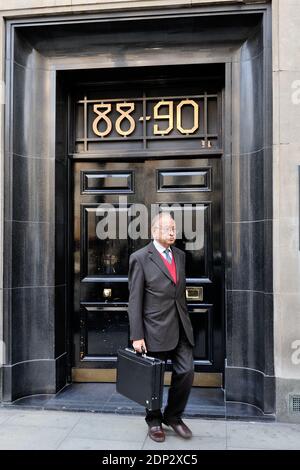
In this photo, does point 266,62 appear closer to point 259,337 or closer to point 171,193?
point 171,193

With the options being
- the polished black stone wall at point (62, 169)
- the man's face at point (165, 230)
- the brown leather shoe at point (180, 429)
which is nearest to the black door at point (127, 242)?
the polished black stone wall at point (62, 169)

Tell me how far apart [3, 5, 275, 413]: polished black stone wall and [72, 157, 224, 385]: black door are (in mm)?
332

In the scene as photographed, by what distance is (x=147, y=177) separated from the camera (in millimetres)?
5824

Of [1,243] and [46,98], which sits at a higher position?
[46,98]

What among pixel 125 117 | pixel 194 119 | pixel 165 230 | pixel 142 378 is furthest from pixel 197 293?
pixel 125 117

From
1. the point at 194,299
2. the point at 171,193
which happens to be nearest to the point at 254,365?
the point at 194,299

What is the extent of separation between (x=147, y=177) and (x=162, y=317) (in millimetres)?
2373

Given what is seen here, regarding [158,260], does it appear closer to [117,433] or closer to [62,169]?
[117,433]

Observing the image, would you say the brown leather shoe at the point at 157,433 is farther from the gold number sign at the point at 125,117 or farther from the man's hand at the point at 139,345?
the gold number sign at the point at 125,117

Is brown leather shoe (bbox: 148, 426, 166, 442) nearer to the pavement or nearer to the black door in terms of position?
Result: the pavement

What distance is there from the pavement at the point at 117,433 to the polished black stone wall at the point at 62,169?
17.2 inches

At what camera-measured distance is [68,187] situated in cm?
582
